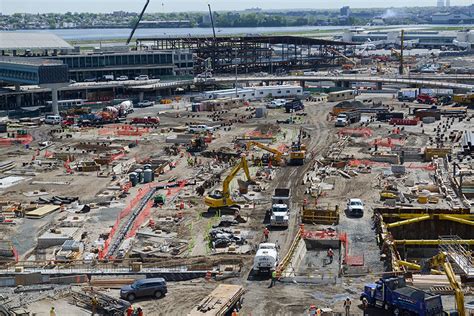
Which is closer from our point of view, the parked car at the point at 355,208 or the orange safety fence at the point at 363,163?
the parked car at the point at 355,208

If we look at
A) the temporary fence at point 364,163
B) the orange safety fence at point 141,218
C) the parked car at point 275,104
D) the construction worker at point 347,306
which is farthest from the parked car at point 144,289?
the parked car at point 275,104

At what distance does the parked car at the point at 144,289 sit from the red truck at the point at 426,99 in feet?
124

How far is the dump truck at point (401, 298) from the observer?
1401 centimetres

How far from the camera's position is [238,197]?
25.8m

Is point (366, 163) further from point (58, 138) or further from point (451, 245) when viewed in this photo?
point (58, 138)

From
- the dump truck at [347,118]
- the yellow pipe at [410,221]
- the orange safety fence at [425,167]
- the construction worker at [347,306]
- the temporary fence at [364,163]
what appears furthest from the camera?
the dump truck at [347,118]

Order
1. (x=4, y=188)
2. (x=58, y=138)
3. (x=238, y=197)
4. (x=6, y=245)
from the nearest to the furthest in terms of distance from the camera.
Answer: (x=6, y=245)
(x=238, y=197)
(x=4, y=188)
(x=58, y=138)

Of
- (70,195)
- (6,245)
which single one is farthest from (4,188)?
(6,245)

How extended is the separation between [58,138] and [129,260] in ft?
72.7

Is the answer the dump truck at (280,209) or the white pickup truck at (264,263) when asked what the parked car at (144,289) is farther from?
the dump truck at (280,209)

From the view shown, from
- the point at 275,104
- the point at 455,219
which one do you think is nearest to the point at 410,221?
the point at 455,219

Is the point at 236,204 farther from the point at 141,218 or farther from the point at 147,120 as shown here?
the point at 147,120

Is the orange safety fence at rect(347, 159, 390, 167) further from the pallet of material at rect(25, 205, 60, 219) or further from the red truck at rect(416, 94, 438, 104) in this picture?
the red truck at rect(416, 94, 438, 104)

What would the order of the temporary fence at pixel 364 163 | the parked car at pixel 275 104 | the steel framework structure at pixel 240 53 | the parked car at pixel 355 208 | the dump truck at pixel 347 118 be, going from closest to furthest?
the parked car at pixel 355 208
the temporary fence at pixel 364 163
the dump truck at pixel 347 118
the parked car at pixel 275 104
the steel framework structure at pixel 240 53
